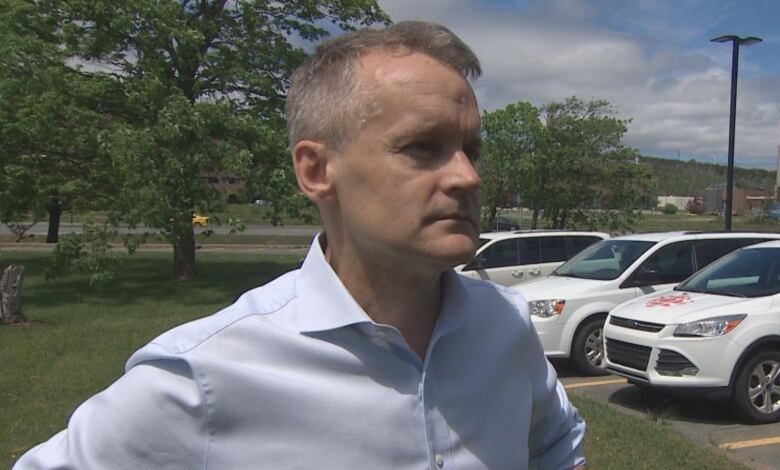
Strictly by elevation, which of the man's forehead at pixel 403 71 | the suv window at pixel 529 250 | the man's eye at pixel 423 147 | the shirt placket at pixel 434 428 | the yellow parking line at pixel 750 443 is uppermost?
the man's forehead at pixel 403 71

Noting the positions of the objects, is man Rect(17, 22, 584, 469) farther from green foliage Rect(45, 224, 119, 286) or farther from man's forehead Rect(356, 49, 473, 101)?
green foliage Rect(45, 224, 119, 286)

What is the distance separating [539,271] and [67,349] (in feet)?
24.7

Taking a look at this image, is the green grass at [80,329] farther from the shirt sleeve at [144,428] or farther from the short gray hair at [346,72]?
the short gray hair at [346,72]

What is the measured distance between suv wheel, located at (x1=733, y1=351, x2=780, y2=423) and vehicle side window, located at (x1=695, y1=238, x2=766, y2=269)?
3.06m

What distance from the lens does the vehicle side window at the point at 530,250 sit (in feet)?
39.3

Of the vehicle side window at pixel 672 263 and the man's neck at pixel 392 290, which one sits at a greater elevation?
the man's neck at pixel 392 290

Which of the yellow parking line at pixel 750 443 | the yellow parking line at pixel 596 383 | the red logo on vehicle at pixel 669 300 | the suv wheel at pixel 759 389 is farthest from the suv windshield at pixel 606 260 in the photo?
the yellow parking line at pixel 750 443

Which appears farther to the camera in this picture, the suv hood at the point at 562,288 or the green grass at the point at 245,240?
the green grass at the point at 245,240

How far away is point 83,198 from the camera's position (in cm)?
1532

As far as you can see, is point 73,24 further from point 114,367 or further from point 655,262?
point 655,262

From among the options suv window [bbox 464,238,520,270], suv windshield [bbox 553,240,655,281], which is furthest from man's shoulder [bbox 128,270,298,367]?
suv window [bbox 464,238,520,270]

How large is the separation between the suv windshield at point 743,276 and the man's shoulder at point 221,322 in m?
6.50

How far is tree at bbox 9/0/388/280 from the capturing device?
13.0 m

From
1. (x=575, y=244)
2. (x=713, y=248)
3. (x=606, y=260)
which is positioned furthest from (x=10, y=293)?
(x=713, y=248)
